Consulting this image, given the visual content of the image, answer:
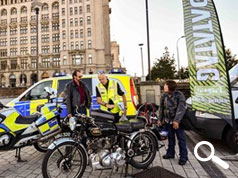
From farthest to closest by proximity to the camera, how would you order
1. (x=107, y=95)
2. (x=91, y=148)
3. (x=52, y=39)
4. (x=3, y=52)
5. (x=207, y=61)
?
(x=3, y=52), (x=52, y=39), (x=107, y=95), (x=207, y=61), (x=91, y=148)

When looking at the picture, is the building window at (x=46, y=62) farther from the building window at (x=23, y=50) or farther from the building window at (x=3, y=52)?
the building window at (x=3, y=52)

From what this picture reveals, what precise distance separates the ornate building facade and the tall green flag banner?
61316 mm

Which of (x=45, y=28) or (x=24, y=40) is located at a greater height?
(x=45, y=28)

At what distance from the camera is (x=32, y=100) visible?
5473mm

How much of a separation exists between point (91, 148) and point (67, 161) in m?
0.44

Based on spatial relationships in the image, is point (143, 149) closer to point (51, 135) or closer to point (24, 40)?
point (51, 135)

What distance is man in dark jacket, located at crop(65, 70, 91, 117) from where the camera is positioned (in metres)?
4.00

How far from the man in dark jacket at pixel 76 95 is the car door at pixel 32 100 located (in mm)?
1792

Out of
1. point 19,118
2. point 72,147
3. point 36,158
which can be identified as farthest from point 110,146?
point 36,158

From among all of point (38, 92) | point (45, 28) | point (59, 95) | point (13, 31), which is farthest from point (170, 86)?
point (13, 31)

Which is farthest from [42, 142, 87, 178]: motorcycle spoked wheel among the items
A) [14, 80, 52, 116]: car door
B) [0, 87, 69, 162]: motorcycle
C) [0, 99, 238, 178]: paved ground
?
[14, 80, 52, 116]: car door

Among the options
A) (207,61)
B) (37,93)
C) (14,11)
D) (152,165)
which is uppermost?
(14,11)

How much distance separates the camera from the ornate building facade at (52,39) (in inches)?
2594

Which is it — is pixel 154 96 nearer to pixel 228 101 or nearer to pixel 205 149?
pixel 205 149
